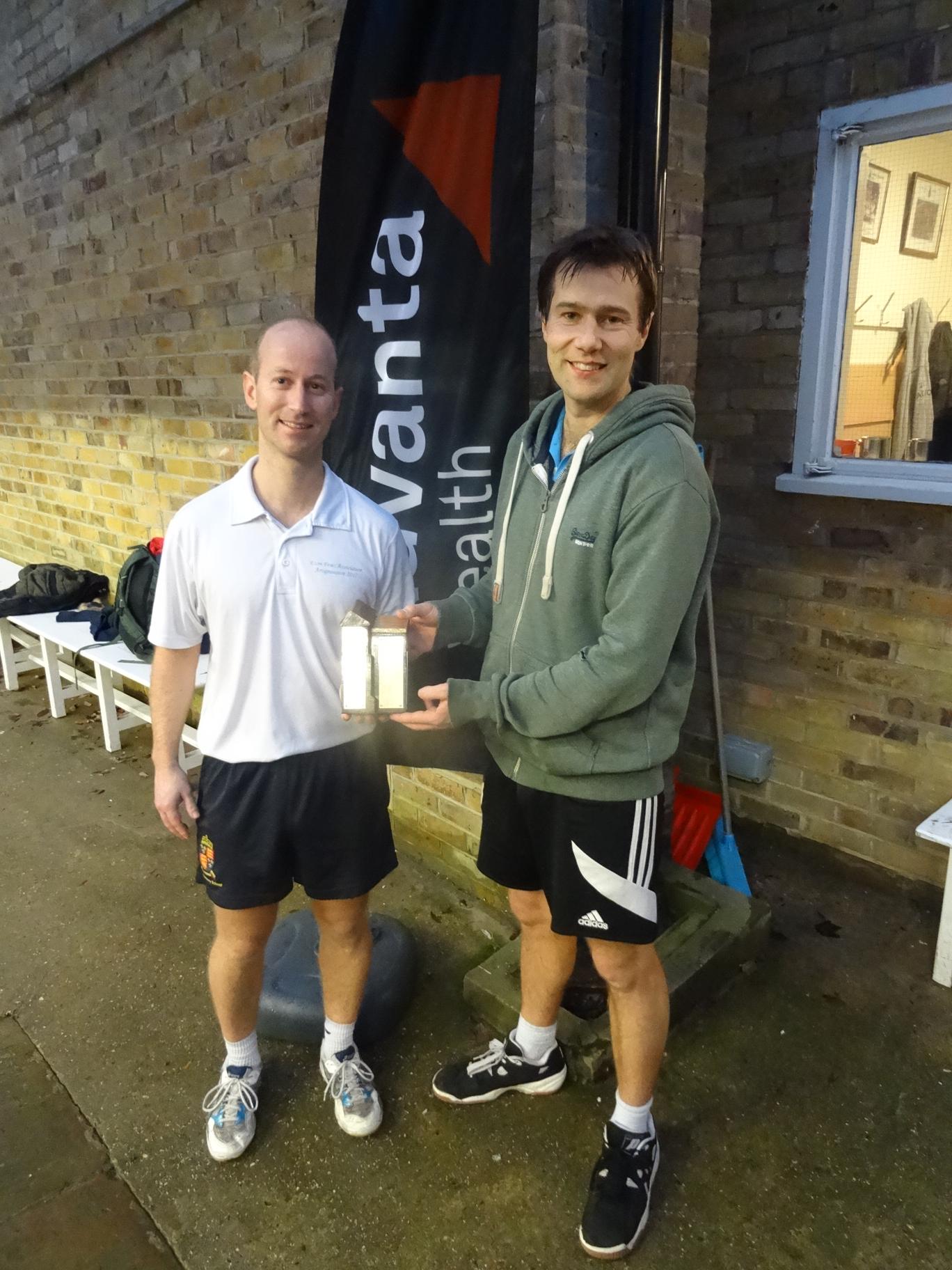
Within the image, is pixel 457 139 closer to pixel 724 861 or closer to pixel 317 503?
pixel 317 503

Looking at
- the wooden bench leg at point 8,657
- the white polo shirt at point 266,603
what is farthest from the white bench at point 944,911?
the wooden bench leg at point 8,657

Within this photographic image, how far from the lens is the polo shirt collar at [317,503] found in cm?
192

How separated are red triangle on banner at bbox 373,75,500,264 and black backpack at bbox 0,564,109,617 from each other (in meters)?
3.68

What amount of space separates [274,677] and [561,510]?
0.74 metres

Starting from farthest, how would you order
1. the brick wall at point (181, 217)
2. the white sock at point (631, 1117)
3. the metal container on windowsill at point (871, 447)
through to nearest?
1. the metal container on windowsill at point (871, 447)
2. the brick wall at point (181, 217)
3. the white sock at point (631, 1117)

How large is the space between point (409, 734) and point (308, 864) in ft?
1.82

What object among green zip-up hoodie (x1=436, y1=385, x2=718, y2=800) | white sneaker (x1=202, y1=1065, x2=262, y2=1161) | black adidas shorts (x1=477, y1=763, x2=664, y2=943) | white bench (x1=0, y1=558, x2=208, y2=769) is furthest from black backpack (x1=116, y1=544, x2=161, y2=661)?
black adidas shorts (x1=477, y1=763, x2=664, y2=943)

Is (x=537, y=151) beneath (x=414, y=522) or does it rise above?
above

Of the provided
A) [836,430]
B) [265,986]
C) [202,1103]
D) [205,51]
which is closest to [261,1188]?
[202,1103]

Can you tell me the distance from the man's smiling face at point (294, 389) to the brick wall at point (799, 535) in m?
1.93

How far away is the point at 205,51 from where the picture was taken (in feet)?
11.4

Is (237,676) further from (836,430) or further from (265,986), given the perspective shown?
(836,430)

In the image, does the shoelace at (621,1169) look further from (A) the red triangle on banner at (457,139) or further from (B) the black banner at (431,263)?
(A) the red triangle on banner at (457,139)

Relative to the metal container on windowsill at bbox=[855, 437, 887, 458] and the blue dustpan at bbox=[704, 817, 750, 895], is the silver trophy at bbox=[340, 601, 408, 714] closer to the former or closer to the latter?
the blue dustpan at bbox=[704, 817, 750, 895]
